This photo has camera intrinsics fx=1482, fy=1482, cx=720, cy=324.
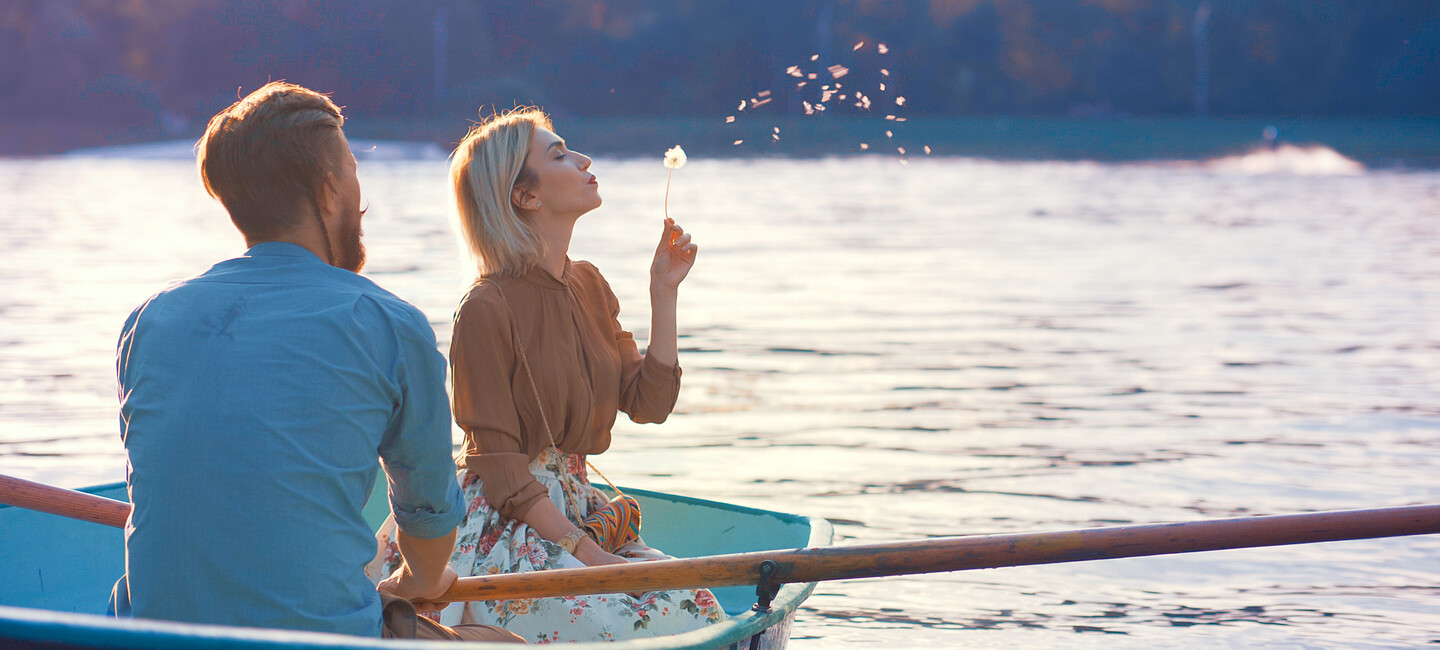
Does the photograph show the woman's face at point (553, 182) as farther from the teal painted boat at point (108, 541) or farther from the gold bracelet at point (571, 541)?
the teal painted boat at point (108, 541)

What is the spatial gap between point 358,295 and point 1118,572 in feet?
13.4

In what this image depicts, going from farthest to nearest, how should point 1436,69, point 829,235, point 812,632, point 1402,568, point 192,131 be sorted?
point 1436,69
point 192,131
point 829,235
point 1402,568
point 812,632

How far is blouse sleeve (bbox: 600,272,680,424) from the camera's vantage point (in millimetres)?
3701

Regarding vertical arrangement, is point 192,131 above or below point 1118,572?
above

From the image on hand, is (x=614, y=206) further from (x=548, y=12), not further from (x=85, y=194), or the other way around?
(x=548, y=12)

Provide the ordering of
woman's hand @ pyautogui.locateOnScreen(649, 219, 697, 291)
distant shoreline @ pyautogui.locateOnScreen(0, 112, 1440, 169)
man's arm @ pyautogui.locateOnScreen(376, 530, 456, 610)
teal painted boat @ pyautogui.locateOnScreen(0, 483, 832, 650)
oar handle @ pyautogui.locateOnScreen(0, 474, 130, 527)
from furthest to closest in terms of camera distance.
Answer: distant shoreline @ pyautogui.locateOnScreen(0, 112, 1440, 169) → teal painted boat @ pyautogui.locateOnScreen(0, 483, 832, 650) → woman's hand @ pyautogui.locateOnScreen(649, 219, 697, 291) → oar handle @ pyautogui.locateOnScreen(0, 474, 130, 527) → man's arm @ pyautogui.locateOnScreen(376, 530, 456, 610)

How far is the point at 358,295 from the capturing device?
7.11 feet

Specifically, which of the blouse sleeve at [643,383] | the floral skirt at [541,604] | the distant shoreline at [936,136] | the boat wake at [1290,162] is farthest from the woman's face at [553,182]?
the distant shoreline at [936,136]

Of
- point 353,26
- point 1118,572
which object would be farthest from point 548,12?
point 1118,572

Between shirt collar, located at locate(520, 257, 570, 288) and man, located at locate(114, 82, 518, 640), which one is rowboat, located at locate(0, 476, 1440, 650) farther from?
shirt collar, located at locate(520, 257, 570, 288)

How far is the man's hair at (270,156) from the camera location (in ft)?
7.16

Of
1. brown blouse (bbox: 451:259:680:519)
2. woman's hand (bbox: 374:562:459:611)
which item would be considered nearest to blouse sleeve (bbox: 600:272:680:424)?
brown blouse (bbox: 451:259:680:519)

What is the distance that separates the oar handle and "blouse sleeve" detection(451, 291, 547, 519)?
2.46 feet

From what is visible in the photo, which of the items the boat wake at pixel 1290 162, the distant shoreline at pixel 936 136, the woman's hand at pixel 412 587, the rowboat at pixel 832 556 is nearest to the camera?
the woman's hand at pixel 412 587
